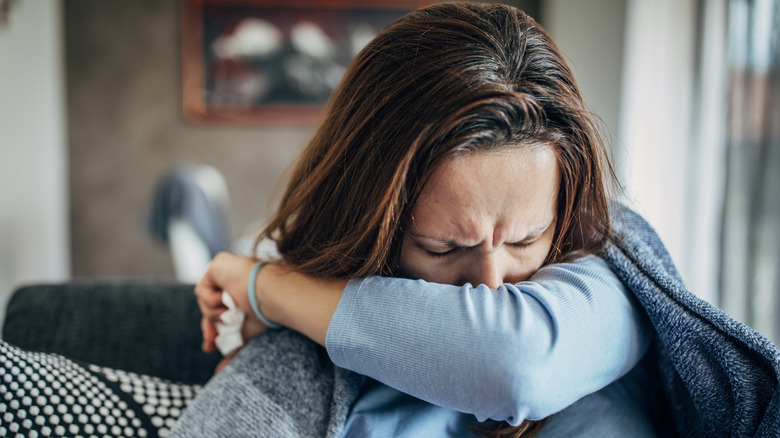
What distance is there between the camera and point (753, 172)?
1708mm

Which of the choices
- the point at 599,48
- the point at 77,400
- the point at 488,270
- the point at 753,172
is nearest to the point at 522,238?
the point at 488,270

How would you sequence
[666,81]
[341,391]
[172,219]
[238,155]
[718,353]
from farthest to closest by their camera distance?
[238,155], [172,219], [666,81], [341,391], [718,353]

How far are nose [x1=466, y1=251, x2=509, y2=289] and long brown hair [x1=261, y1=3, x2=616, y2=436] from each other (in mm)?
111

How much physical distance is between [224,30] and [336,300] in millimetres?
3188

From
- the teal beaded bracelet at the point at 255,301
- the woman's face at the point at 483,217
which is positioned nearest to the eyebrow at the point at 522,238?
the woman's face at the point at 483,217

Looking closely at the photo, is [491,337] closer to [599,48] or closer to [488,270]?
[488,270]

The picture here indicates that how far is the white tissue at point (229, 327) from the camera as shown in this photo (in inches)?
32.7

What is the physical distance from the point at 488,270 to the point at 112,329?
2.57 ft

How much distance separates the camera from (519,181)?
2.16ft

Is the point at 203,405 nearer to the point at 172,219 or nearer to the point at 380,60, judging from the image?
the point at 380,60

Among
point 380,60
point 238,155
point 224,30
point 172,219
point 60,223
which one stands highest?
point 224,30

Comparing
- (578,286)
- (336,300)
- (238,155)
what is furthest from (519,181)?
(238,155)

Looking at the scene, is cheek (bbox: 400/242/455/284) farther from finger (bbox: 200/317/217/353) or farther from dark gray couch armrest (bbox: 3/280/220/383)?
dark gray couch armrest (bbox: 3/280/220/383)

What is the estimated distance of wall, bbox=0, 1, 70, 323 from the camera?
85.7 inches
